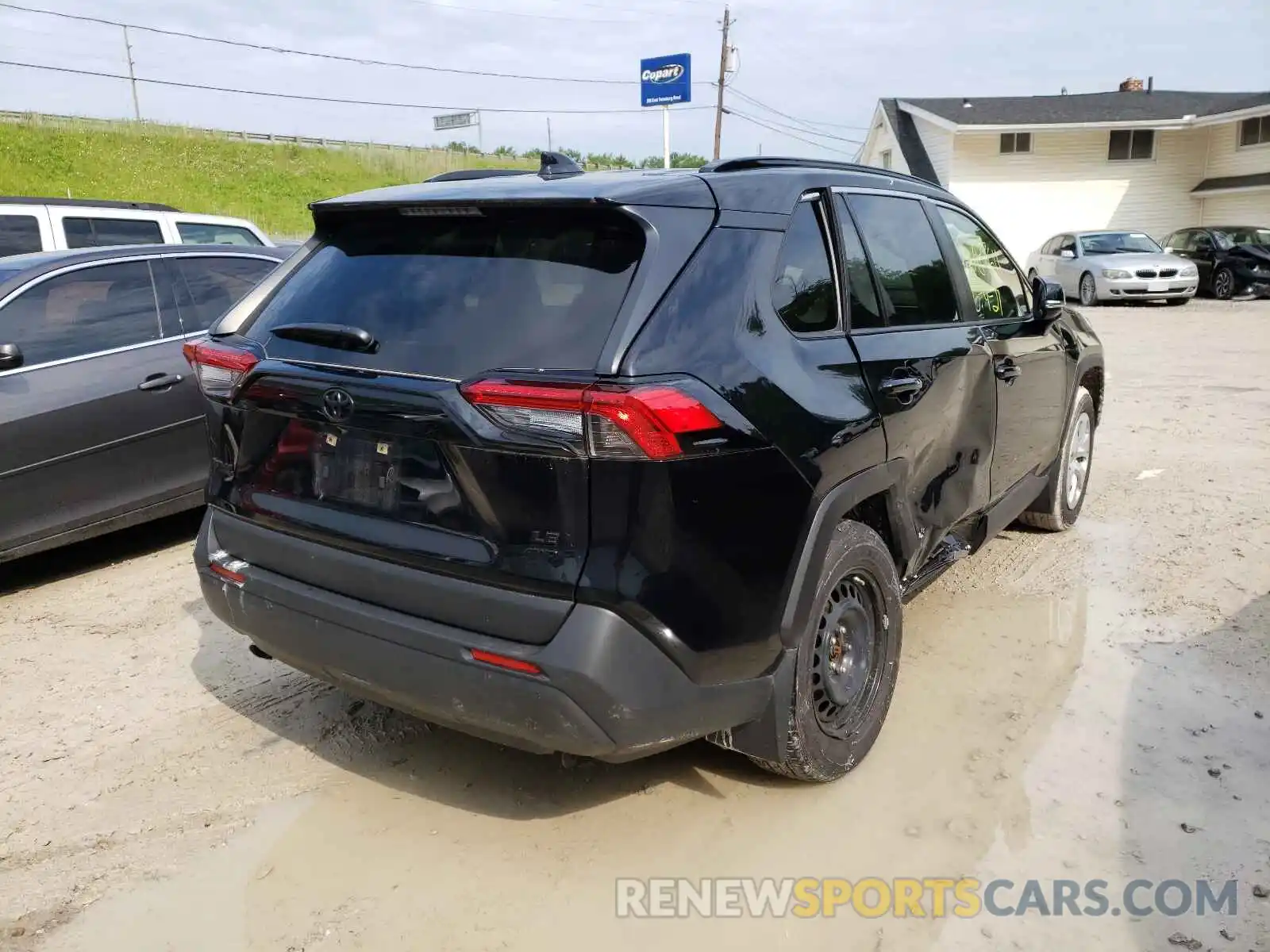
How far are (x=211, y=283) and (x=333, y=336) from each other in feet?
12.6

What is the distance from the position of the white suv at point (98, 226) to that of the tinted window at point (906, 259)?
6.43 m

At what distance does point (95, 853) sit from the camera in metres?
2.92

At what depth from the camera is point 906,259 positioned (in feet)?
12.3

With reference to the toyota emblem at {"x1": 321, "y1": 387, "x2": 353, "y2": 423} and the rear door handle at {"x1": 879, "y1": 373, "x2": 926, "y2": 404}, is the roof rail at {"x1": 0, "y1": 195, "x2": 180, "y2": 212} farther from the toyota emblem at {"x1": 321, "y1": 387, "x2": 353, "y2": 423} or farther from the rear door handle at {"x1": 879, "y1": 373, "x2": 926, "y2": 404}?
the rear door handle at {"x1": 879, "y1": 373, "x2": 926, "y2": 404}

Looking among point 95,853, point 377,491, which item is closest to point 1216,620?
point 377,491

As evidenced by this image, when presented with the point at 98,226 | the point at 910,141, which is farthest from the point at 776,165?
the point at 910,141

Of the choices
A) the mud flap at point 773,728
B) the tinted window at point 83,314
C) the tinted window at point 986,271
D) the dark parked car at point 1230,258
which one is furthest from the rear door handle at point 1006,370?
the dark parked car at point 1230,258

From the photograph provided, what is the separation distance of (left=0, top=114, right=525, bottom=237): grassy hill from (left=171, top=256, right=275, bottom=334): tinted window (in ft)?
96.6

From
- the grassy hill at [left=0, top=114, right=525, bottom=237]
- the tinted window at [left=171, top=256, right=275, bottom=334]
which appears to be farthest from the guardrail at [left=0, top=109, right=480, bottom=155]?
the tinted window at [left=171, top=256, right=275, bottom=334]

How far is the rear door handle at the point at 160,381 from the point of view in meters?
5.36

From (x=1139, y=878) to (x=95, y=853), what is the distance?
2.98 m

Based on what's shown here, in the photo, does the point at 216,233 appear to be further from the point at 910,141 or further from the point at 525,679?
the point at 910,141

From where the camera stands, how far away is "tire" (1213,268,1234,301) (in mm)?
21609

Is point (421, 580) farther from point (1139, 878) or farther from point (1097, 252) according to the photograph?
point (1097, 252)
